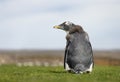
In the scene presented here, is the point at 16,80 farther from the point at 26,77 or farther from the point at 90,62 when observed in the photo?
the point at 90,62

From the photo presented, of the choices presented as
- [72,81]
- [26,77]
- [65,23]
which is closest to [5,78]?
[26,77]

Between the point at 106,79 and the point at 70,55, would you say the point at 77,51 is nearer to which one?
the point at 70,55

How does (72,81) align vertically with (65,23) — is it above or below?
below

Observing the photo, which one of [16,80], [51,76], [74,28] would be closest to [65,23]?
[74,28]

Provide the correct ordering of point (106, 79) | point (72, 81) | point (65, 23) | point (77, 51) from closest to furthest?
point (72, 81), point (106, 79), point (77, 51), point (65, 23)

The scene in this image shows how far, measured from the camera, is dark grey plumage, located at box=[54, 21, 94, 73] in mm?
28547

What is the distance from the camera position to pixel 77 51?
1123 inches

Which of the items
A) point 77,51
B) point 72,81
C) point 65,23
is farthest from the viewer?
point 65,23

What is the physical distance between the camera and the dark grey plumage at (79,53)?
28547 millimetres

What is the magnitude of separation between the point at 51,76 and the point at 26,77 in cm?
114

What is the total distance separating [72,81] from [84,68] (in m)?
4.78

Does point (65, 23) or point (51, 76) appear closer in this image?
point (51, 76)

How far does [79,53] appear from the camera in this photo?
28.5 metres

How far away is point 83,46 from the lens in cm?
2861
